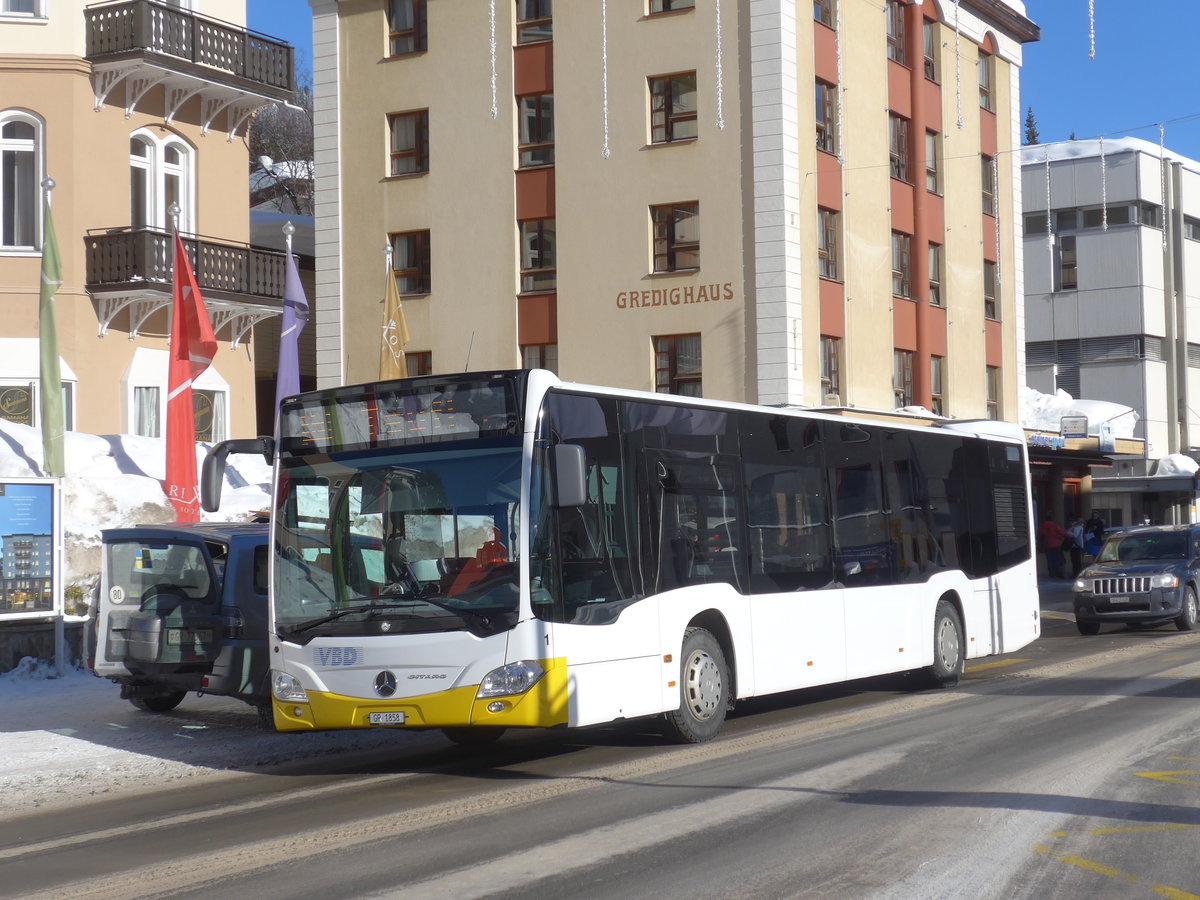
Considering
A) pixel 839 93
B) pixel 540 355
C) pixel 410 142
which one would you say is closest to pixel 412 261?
pixel 410 142

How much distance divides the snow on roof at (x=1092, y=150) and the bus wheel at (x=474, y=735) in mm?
49217

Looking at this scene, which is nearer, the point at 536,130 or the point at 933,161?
the point at 536,130

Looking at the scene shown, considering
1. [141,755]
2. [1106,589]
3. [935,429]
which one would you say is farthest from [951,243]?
[141,755]

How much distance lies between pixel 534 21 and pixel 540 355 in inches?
292

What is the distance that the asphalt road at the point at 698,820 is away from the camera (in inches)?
294

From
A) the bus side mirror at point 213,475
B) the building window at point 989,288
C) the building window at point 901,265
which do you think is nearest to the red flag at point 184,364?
the bus side mirror at point 213,475

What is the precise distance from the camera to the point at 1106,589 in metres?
24.9

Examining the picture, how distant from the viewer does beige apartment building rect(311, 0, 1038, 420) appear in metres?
32.7

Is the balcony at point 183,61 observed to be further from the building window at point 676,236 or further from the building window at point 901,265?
the building window at point 901,265

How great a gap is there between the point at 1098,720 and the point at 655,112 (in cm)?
2242

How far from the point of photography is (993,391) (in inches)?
1694

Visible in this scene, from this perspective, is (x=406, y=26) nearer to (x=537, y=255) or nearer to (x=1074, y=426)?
(x=537, y=255)

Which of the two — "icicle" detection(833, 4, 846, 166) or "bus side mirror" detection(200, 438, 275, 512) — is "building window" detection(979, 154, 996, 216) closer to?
"icicle" detection(833, 4, 846, 166)

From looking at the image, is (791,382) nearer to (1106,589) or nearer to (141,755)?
(1106,589)
